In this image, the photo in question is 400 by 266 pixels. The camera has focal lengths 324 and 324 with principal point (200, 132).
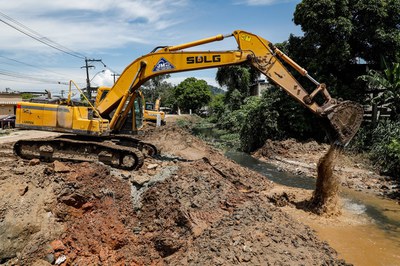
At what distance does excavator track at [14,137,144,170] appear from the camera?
928 cm

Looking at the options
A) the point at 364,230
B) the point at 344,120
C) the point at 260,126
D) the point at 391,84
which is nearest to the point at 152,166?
the point at 344,120

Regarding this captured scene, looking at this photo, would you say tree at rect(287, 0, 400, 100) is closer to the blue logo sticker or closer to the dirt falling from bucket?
the dirt falling from bucket

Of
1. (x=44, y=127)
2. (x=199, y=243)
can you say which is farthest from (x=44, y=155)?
(x=199, y=243)

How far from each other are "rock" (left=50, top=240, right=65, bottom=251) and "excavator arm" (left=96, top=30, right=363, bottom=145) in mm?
4323

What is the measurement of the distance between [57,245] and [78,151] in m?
3.61

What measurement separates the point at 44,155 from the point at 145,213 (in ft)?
13.9

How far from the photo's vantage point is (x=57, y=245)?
6.46m

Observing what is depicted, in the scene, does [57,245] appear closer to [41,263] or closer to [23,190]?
[41,263]

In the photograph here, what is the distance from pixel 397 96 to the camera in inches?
637

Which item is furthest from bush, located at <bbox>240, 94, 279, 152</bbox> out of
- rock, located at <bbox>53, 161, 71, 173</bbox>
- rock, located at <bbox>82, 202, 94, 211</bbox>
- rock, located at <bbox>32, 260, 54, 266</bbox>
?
rock, located at <bbox>32, 260, 54, 266</bbox>

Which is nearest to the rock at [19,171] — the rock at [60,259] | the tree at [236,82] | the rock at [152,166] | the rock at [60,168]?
the rock at [60,168]

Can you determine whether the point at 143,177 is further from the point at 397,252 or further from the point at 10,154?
the point at 397,252

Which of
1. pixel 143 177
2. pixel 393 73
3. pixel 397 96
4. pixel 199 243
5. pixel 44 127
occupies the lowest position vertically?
pixel 199 243

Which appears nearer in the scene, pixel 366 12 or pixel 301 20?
pixel 366 12
